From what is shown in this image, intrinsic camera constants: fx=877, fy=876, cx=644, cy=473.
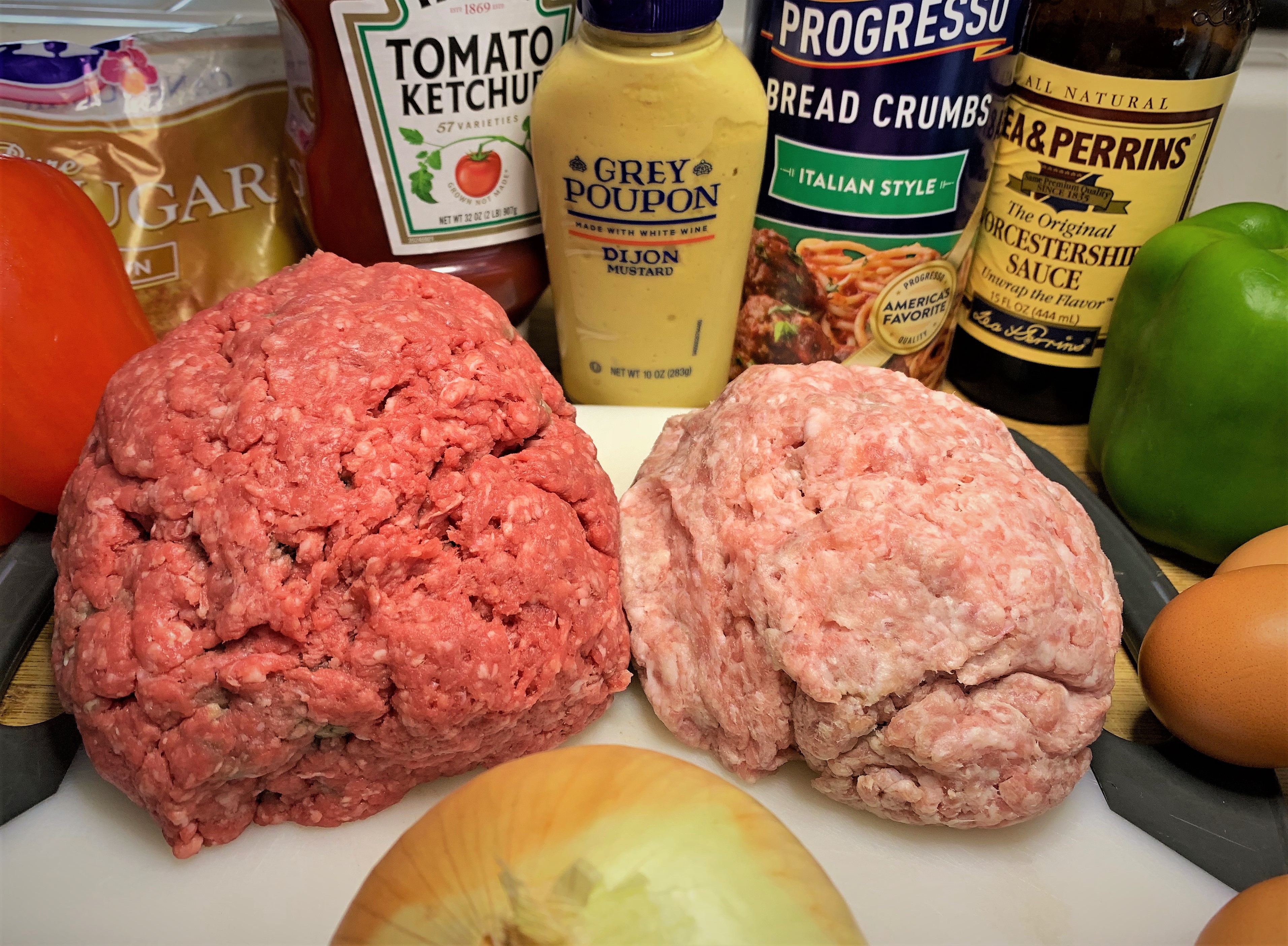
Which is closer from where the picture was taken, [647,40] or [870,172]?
[647,40]

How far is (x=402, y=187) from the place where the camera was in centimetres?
114

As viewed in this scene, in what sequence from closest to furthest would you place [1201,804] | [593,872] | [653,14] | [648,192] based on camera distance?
[593,872] → [1201,804] → [653,14] → [648,192]

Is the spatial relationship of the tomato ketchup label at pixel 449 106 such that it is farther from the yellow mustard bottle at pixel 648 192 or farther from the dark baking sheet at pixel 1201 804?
the dark baking sheet at pixel 1201 804

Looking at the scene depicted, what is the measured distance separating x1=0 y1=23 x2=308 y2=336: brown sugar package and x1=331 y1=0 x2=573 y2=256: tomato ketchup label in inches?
11.0

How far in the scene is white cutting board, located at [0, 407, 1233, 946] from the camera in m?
0.73

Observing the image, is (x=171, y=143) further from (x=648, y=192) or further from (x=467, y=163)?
(x=648, y=192)

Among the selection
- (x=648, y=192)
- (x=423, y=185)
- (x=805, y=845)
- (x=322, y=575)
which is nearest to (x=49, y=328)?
(x=423, y=185)

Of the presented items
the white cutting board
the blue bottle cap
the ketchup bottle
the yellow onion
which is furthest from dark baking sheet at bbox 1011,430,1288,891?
the ketchup bottle

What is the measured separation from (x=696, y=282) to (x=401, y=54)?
45 centimetres

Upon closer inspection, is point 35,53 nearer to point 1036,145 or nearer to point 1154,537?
point 1036,145

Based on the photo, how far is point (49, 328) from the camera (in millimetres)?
1013

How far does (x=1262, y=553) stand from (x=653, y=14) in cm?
86

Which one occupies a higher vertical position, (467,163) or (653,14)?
(653,14)

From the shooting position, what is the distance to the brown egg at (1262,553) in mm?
904
